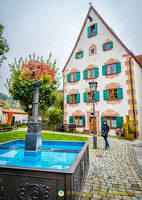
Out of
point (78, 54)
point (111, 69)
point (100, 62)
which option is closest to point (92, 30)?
point (78, 54)

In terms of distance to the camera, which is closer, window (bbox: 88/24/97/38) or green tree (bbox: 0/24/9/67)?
green tree (bbox: 0/24/9/67)

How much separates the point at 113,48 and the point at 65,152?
14.4m

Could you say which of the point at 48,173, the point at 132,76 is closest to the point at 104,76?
the point at 132,76

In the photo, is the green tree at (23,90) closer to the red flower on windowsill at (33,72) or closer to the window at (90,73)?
the window at (90,73)

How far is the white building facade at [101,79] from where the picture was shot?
46.7 ft

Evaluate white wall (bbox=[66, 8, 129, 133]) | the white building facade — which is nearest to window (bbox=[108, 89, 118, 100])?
the white building facade

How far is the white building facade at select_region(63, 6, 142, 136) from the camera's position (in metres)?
14.2

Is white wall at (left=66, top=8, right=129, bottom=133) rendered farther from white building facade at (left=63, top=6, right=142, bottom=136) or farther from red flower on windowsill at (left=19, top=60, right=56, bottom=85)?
red flower on windowsill at (left=19, top=60, right=56, bottom=85)

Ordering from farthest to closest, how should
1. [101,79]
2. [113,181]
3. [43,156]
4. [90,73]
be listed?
[90,73], [101,79], [43,156], [113,181]

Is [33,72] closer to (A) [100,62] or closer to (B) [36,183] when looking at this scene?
(B) [36,183]

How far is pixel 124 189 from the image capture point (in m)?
3.31

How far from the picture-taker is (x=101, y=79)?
16062 millimetres

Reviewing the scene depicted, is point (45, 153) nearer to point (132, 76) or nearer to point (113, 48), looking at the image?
point (132, 76)

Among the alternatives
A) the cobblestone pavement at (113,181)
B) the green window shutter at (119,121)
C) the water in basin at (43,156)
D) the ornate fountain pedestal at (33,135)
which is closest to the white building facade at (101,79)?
the green window shutter at (119,121)
